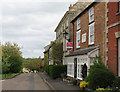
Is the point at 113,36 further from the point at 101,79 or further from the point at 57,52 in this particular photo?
the point at 57,52

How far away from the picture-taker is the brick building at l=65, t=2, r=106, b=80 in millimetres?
15441

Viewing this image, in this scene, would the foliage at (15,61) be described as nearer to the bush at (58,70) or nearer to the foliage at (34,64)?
the bush at (58,70)

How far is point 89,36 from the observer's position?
59.9ft

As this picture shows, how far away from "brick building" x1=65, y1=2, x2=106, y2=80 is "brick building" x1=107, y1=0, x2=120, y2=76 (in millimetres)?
1349

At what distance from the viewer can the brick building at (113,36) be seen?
40.3 ft

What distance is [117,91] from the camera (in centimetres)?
1030

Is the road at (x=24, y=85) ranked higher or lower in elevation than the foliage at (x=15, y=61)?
lower

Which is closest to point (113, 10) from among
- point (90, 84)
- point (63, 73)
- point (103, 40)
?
point (103, 40)

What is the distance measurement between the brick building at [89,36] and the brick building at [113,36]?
1.35 meters

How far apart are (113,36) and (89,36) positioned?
5.51 meters

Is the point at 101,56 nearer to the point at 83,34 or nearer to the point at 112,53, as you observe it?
the point at 112,53

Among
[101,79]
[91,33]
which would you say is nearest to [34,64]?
[91,33]

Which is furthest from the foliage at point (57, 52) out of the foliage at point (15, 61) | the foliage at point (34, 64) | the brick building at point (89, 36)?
the foliage at point (34, 64)

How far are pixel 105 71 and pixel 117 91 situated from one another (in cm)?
216
